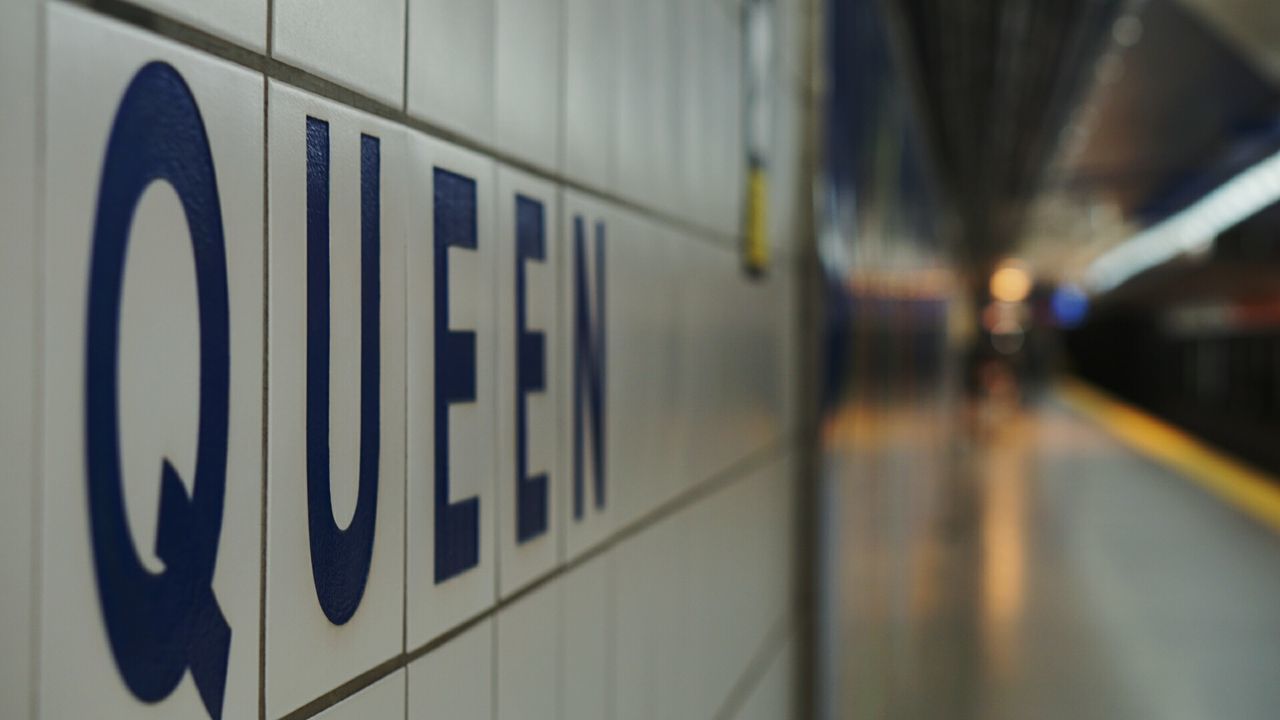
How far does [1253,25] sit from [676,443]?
6624mm

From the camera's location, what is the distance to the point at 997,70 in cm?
593

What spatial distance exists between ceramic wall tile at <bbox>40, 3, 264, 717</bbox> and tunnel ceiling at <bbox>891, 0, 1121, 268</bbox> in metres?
4.00

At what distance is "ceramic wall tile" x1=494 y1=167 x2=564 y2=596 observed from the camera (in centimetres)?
77

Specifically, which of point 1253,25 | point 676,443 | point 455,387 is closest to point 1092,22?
point 1253,25

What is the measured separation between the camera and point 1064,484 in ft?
29.1

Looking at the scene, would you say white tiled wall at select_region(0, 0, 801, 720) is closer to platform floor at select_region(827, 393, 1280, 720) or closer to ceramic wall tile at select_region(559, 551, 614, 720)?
ceramic wall tile at select_region(559, 551, 614, 720)

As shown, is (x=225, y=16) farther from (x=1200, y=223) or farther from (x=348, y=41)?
(x=1200, y=223)

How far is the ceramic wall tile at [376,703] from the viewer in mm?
571

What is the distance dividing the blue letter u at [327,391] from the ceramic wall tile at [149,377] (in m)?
0.04

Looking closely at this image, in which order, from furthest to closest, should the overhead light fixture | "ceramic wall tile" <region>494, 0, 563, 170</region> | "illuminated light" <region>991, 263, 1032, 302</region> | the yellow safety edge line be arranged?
"illuminated light" <region>991, 263, 1032, 302</region>
the overhead light fixture
the yellow safety edge line
"ceramic wall tile" <region>494, 0, 563, 170</region>

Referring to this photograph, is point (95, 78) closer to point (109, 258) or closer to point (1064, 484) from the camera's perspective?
point (109, 258)

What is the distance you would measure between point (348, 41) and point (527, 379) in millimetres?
307

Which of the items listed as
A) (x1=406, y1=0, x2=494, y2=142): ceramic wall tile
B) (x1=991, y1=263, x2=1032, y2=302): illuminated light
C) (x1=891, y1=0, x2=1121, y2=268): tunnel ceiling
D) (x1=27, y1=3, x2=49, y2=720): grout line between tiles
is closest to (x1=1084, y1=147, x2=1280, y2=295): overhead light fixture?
(x1=991, y1=263, x2=1032, y2=302): illuminated light

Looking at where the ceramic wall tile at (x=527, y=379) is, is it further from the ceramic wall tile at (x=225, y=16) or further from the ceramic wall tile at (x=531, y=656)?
the ceramic wall tile at (x=225, y=16)
